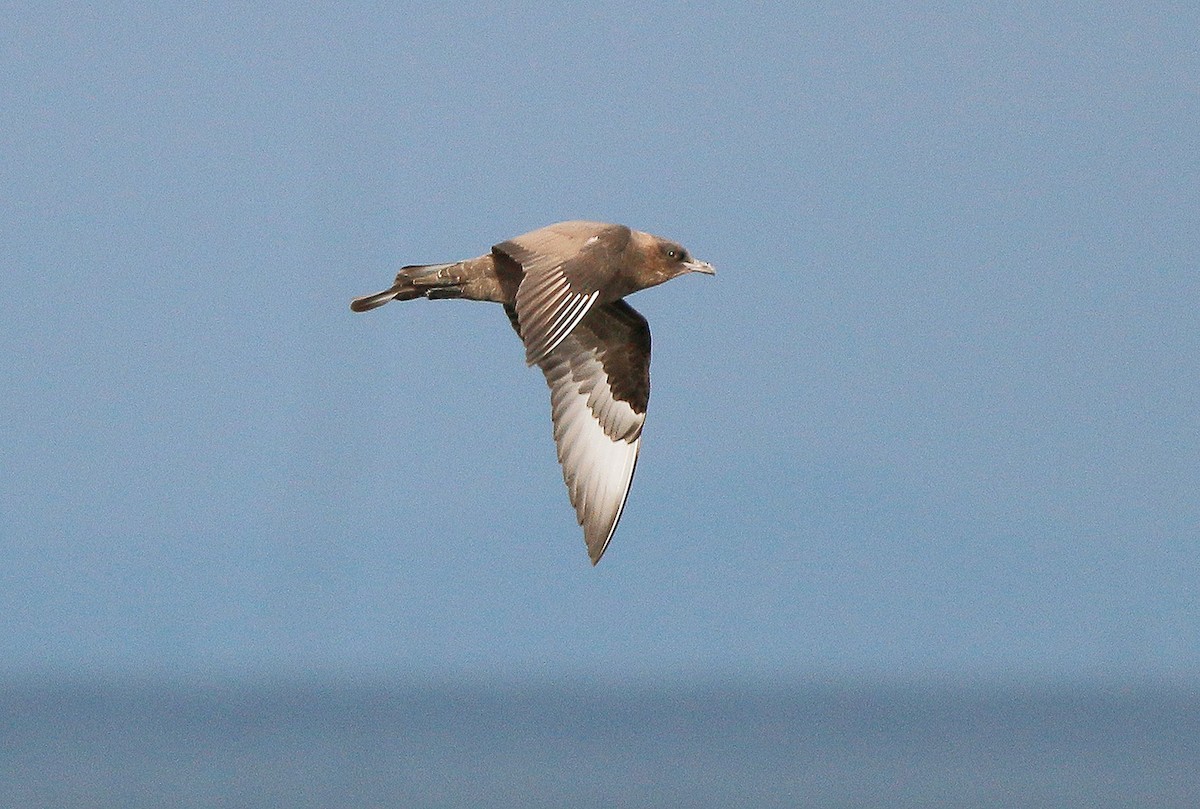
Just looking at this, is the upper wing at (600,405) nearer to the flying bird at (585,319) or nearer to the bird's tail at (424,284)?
the flying bird at (585,319)

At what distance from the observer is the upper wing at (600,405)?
41.4 ft

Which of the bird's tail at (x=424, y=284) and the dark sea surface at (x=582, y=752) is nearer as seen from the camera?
the bird's tail at (x=424, y=284)

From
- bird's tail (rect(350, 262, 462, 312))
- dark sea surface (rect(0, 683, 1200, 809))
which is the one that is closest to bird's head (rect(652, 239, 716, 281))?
bird's tail (rect(350, 262, 462, 312))

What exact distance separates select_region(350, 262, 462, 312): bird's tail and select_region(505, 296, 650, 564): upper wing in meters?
0.96

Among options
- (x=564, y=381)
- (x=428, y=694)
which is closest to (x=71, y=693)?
(x=428, y=694)

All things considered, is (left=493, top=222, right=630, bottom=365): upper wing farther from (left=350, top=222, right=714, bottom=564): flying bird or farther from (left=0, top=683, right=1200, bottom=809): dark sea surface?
(left=0, top=683, right=1200, bottom=809): dark sea surface

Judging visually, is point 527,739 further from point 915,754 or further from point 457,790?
point 457,790

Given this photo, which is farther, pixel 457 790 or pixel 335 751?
pixel 335 751

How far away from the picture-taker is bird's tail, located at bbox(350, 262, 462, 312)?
11906 millimetres

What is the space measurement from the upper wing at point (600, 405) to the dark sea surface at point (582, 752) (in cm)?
2234

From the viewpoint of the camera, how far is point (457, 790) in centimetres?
3859

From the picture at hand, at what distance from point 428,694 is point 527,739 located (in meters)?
51.8

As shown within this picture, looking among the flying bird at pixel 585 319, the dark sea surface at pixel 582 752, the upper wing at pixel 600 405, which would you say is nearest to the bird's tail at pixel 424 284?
the flying bird at pixel 585 319

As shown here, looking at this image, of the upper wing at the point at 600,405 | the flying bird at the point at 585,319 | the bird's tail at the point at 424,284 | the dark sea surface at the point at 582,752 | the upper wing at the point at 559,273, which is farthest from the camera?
the dark sea surface at the point at 582,752
